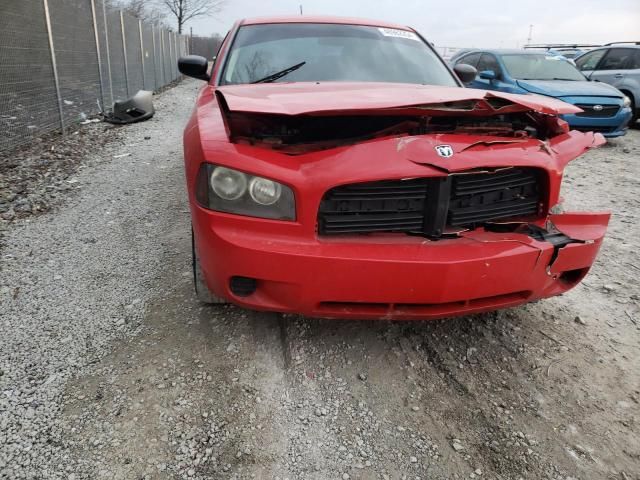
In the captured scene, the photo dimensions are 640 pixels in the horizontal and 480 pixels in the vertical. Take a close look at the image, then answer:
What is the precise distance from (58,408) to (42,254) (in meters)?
1.70

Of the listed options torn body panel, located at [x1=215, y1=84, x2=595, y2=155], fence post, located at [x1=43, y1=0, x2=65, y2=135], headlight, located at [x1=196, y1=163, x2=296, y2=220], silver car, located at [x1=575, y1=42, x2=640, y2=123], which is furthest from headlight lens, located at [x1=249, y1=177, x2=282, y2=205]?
silver car, located at [x1=575, y1=42, x2=640, y2=123]

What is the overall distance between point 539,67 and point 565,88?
3.30ft

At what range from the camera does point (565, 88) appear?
781 centimetres

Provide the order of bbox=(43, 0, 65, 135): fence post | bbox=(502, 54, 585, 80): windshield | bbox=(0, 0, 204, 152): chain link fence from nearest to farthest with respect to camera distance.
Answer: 1. bbox=(0, 0, 204, 152): chain link fence
2. bbox=(43, 0, 65, 135): fence post
3. bbox=(502, 54, 585, 80): windshield

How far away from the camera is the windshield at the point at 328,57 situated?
304 centimetres

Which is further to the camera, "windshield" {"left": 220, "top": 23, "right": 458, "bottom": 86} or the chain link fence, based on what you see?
the chain link fence

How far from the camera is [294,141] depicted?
2.00 meters

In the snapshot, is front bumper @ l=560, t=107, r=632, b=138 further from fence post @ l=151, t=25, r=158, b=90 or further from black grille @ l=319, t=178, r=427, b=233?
fence post @ l=151, t=25, r=158, b=90

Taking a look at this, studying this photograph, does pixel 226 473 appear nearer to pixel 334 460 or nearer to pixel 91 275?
pixel 334 460

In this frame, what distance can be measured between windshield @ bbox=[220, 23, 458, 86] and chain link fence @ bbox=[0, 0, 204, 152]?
371cm

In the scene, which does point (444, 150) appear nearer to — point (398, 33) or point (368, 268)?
point (368, 268)

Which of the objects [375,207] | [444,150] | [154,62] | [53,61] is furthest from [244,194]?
[154,62]

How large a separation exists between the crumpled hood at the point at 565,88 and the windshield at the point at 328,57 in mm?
4834

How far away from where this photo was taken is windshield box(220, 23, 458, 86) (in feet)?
9.98
